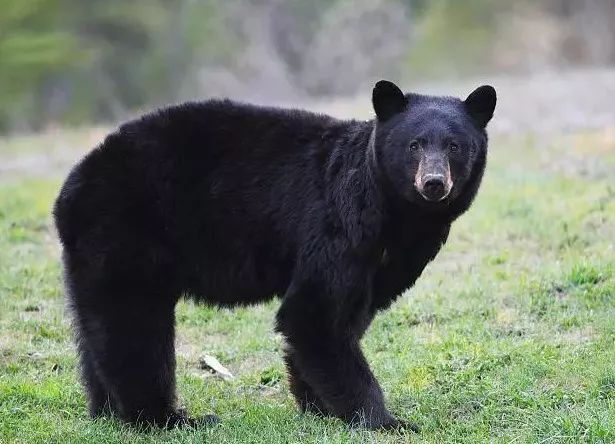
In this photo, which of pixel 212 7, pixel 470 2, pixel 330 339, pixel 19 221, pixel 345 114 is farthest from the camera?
pixel 470 2

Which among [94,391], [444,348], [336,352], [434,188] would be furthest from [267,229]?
[444,348]

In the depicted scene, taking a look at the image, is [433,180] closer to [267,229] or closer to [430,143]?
[430,143]

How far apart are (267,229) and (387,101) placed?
106 cm

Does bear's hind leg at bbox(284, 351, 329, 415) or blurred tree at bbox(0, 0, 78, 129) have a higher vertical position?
blurred tree at bbox(0, 0, 78, 129)

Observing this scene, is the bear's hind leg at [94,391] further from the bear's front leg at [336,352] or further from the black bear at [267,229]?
the bear's front leg at [336,352]

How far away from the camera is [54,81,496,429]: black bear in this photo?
5820 millimetres

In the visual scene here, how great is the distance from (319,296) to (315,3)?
3651 cm

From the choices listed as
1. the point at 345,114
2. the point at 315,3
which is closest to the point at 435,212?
the point at 345,114

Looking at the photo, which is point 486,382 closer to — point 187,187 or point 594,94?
point 187,187

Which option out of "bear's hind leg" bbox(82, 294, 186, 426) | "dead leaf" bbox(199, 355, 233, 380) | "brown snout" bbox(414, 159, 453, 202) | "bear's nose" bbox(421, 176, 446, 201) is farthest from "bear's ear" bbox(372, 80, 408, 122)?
"dead leaf" bbox(199, 355, 233, 380)

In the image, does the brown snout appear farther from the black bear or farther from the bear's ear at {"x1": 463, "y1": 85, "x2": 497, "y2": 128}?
the bear's ear at {"x1": 463, "y1": 85, "x2": 497, "y2": 128}

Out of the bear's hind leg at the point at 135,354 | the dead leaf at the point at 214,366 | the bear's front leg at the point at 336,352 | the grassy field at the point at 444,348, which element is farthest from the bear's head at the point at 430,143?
the dead leaf at the point at 214,366

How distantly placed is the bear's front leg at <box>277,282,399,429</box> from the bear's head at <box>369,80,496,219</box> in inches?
27.1

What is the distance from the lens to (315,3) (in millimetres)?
41125
